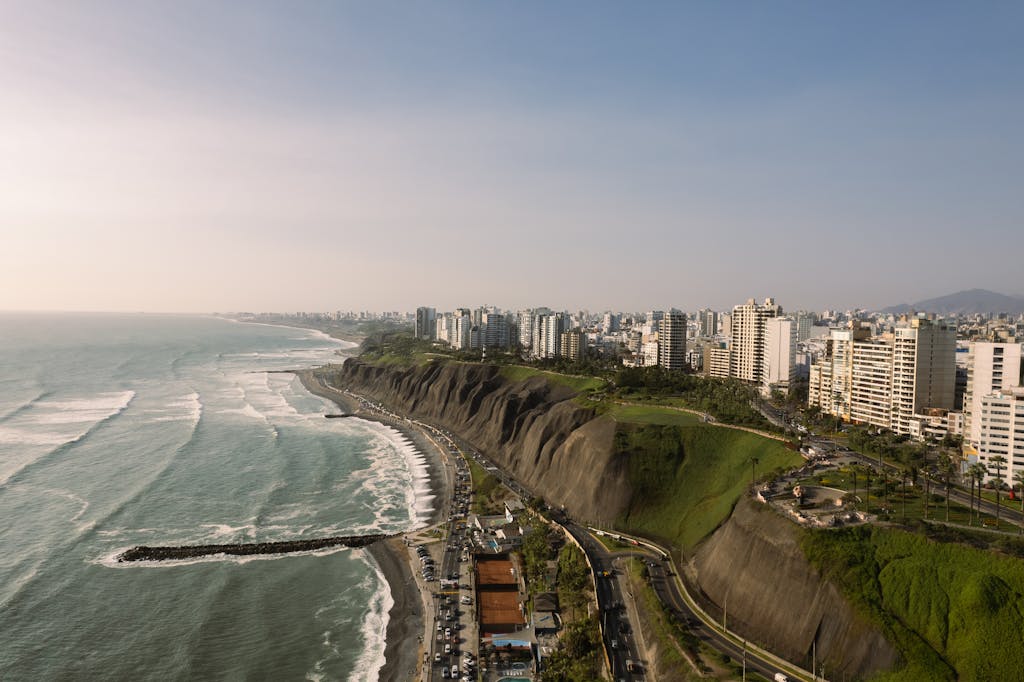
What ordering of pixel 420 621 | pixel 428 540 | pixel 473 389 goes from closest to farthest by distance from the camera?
pixel 420 621 < pixel 428 540 < pixel 473 389

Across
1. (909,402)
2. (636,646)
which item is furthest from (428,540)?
(909,402)

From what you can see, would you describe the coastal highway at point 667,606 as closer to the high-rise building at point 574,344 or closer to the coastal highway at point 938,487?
the coastal highway at point 938,487

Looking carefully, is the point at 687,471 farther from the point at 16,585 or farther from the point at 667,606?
the point at 16,585

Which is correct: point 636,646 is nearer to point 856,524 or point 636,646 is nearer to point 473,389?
point 856,524

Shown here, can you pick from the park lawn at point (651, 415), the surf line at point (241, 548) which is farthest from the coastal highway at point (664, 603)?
the surf line at point (241, 548)

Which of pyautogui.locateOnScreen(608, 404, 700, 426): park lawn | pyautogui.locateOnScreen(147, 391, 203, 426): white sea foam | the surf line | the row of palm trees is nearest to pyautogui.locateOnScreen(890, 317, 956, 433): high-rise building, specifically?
the row of palm trees

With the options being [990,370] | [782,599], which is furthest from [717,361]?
[782,599]
